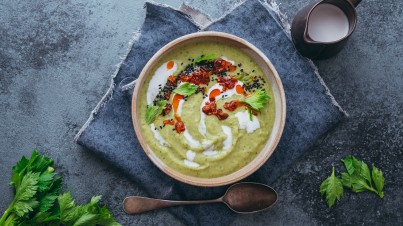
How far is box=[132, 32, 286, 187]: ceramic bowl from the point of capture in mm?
2799

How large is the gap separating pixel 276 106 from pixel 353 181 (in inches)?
28.3

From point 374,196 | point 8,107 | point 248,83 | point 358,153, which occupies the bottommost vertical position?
point 374,196

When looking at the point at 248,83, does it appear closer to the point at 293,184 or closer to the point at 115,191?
the point at 293,184

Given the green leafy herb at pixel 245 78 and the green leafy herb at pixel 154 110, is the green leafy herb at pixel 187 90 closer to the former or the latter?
the green leafy herb at pixel 154 110

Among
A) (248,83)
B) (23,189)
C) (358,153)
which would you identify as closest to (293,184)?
(358,153)

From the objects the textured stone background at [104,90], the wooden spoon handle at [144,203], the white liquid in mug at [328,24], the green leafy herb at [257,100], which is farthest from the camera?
the textured stone background at [104,90]

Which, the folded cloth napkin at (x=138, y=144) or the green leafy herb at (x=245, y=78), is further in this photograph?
the folded cloth napkin at (x=138, y=144)

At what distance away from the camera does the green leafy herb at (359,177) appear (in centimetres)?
311

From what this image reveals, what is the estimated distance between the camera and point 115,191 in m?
3.11

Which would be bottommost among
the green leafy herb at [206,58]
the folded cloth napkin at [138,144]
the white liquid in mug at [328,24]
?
the folded cloth napkin at [138,144]

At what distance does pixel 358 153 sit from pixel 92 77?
1699mm

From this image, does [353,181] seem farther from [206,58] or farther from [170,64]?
[170,64]

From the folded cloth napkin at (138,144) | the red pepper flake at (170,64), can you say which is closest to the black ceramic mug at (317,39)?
the folded cloth napkin at (138,144)

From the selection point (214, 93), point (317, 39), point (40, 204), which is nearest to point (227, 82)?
point (214, 93)
